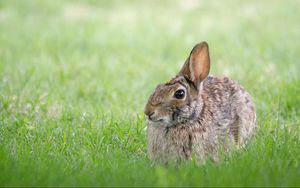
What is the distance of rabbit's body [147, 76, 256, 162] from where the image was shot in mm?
5297

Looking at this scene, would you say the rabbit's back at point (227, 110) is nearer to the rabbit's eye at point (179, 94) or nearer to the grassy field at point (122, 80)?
the grassy field at point (122, 80)

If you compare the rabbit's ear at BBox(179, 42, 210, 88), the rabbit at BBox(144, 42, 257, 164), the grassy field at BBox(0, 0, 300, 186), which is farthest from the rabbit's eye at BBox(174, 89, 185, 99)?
the grassy field at BBox(0, 0, 300, 186)

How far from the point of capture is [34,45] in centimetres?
1112

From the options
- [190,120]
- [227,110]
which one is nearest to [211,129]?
[190,120]

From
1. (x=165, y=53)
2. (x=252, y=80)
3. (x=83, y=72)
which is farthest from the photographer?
(x=165, y=53)

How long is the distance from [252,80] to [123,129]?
3.05 meters

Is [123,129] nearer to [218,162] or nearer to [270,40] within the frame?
[218,162]

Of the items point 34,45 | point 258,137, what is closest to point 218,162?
point 258,137

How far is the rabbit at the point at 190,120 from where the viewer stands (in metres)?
5.14

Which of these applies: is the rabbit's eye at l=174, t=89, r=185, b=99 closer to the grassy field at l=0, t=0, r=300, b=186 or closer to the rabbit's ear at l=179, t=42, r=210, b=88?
the rabbit's ear at l=179, t=42, r=210, b=88

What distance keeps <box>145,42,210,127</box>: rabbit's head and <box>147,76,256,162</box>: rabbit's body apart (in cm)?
9

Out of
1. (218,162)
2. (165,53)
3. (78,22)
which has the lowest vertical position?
(218,162)

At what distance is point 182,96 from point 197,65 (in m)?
0.36

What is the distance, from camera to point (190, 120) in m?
5.33
